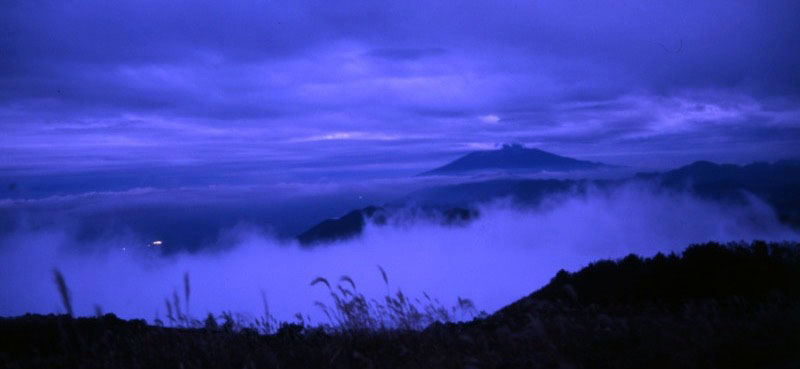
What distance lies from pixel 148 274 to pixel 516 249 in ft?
385

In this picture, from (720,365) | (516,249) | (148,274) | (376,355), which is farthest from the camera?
(516,249)

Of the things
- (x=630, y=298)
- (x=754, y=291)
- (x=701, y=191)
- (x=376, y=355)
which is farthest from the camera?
(x=701, y=191)

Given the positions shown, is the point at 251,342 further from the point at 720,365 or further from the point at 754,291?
the point at 754,291

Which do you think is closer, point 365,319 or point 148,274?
point 365,319

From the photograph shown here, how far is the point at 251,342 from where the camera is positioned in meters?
6.96

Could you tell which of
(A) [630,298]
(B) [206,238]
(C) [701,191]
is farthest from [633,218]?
(A) [630,298]

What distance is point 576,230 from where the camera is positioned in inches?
7677

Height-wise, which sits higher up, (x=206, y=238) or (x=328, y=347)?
(x=328, y=347)

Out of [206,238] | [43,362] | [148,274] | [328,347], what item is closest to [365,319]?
[328,347]

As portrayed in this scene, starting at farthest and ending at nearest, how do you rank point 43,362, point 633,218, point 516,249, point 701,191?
1. point 516,249
2. point 633,218
3. point 701,191
4. point 43,362

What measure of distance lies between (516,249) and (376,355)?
19473cm

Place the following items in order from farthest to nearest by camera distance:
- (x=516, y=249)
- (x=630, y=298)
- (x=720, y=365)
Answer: (x=516, y=249)
(x=630, y=298)
(x=720, y=365)

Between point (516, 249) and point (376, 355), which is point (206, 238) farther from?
point (376, 355)

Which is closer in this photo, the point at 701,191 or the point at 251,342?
the point at 251,342
